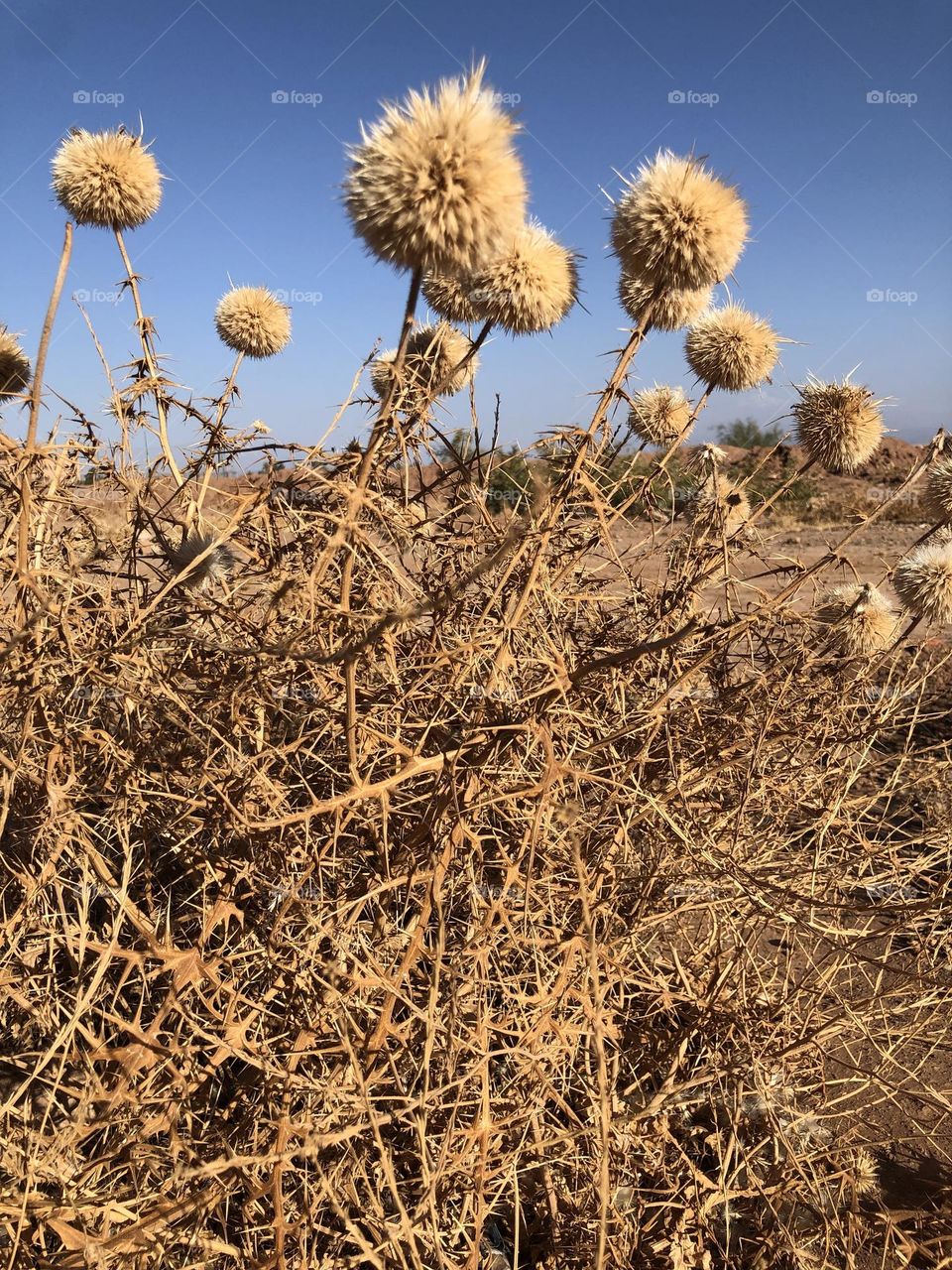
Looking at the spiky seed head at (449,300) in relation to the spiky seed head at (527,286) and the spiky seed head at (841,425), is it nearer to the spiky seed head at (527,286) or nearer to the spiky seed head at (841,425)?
the spiky seed head at (527,286)

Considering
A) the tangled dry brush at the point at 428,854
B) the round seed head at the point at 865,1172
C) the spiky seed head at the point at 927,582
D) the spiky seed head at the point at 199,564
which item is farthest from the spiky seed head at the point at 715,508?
the round seed head at the point at 865,1172

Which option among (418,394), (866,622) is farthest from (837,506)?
(418,394)

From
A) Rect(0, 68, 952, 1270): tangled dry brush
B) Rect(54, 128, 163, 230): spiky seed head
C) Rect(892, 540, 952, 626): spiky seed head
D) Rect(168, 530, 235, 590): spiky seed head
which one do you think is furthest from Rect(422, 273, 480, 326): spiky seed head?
Rect(892, 540, 952, 626): spiky seed head

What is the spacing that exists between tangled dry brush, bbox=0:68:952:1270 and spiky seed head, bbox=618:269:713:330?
15 millimetres

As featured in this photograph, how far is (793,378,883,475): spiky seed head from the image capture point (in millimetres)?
2076

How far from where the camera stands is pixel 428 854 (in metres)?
1.27

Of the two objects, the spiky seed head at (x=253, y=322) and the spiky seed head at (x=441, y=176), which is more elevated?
the spiky seed head at (x=253, y=322)

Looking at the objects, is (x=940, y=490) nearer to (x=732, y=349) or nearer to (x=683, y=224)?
(x=732, y=349)

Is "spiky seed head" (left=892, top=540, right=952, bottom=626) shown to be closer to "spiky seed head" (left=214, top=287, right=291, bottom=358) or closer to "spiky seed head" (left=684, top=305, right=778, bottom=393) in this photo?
"spiky seed head" (left=684, top=305, right=778, bottom=393)

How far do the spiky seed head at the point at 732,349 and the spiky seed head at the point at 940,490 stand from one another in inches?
23.8

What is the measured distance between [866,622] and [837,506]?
12412mm

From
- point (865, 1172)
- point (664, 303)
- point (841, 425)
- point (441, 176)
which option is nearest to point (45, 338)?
point (441, 176)

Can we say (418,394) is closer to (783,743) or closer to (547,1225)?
(783,743)

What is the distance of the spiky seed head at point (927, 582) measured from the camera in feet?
7.17
